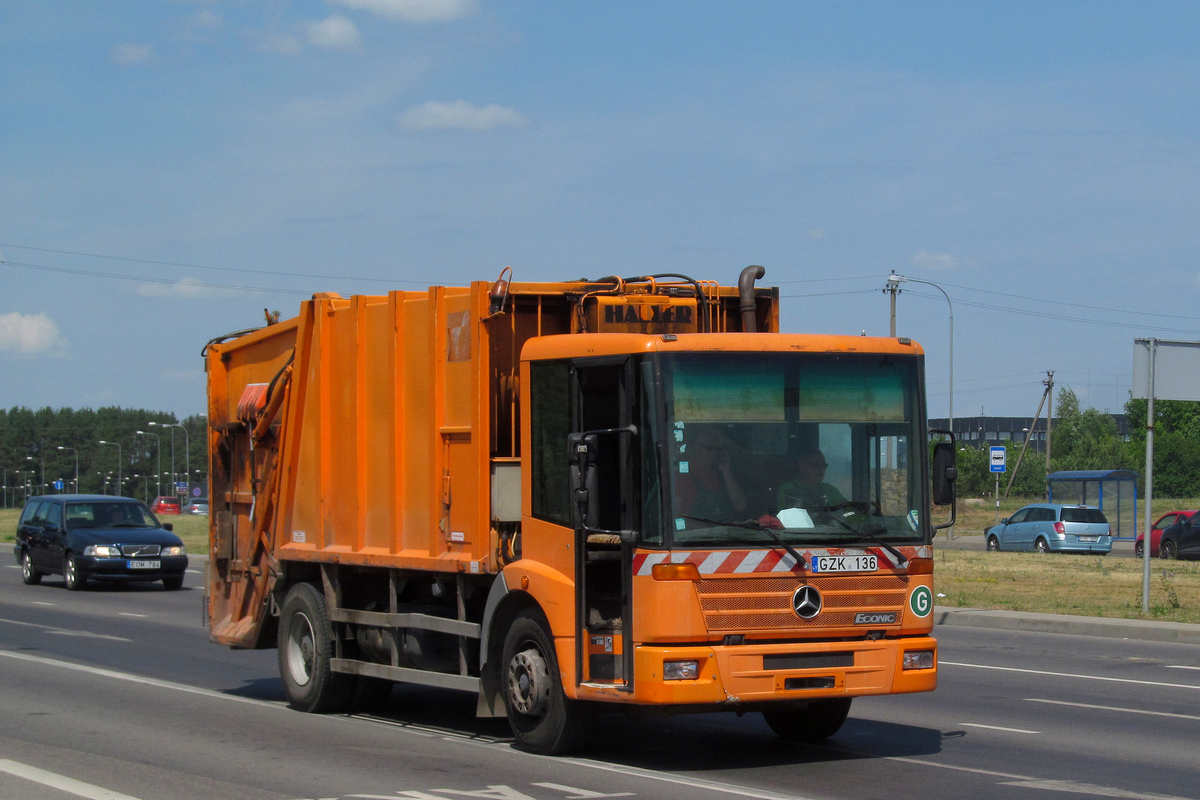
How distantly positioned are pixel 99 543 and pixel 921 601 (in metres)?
21.1

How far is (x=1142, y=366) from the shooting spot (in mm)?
20594

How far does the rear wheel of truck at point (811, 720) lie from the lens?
32.0ft

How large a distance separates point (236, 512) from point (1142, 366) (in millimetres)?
13479

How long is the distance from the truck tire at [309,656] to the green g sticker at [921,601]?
15.5ft

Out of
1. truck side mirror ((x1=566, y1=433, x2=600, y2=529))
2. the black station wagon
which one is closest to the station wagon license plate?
truck side mirror ((x1=566, y1=433, x2=600, y2=529))

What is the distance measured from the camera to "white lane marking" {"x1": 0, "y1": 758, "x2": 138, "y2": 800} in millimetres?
7980

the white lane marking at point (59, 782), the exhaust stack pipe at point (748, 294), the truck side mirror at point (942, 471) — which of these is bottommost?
the white lane marking at point (59, 782)

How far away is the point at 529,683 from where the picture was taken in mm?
9047

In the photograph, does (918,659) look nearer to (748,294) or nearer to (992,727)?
(992,727)

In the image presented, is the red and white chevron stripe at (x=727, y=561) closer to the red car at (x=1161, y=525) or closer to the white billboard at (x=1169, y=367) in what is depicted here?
the white billboard at (x=1169, y=367)

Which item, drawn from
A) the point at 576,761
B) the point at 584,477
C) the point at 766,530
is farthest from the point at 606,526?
the point at 576,761

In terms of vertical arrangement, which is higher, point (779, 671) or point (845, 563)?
point (845, 563)

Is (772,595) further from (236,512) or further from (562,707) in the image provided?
(236,512)

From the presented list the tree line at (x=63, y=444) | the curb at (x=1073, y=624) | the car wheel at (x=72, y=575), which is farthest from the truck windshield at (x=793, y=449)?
the tree line at (x=63, y=444)
